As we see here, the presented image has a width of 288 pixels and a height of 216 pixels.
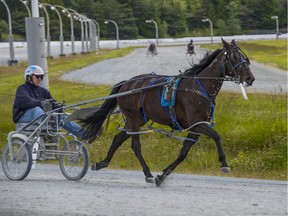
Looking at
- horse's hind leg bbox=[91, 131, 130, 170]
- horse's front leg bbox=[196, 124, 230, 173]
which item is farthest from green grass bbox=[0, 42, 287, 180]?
horse's front leg bbox=[196, 124, 230, 173]

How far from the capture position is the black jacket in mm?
10227

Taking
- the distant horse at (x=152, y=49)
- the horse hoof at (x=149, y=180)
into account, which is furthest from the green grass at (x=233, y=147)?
the distant horse at (x=152, y=49)

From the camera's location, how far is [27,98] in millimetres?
10211

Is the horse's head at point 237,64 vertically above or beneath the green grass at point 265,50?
above

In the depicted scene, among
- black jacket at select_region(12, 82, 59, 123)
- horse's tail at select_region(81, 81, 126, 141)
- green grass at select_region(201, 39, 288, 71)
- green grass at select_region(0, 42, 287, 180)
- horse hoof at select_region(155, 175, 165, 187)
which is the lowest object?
green grass at select_region(201, 39, 288, 71)

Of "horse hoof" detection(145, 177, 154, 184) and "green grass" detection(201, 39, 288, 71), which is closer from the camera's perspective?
"horse hoof" detection(145, 177, 154, 184)

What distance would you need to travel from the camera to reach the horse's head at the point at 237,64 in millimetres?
8992

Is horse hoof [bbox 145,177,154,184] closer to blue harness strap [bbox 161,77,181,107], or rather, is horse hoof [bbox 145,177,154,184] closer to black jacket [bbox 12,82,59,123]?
blue harness strap [bbox 161,77,181,107]

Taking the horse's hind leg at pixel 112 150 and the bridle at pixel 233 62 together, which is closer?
the bridle at pixel 233 62

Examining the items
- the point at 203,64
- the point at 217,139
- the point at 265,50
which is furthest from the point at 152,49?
the point at 217,139

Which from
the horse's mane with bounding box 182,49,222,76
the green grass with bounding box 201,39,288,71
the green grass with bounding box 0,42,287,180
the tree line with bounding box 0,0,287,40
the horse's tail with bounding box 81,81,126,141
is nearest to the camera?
the horse's mane with bounding box 182,49,222,76

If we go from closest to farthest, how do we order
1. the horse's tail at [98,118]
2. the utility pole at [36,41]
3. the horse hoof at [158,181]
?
the horse hoof at [158,181]
the horse's tail at [98,118]
the utility pole at [36,41]

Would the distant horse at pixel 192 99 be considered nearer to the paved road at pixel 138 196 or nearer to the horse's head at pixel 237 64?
the horse's head at pixel 237 64

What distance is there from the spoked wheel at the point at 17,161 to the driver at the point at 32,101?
0.41m
